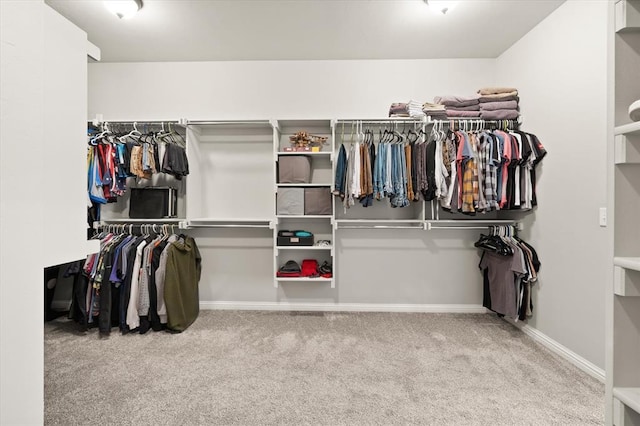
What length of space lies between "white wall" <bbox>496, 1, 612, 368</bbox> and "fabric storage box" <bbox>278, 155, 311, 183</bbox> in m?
2.17

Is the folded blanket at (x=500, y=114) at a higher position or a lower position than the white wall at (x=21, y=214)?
higher

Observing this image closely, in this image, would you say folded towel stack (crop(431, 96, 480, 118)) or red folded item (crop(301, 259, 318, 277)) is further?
red folded item (crop(301, 259, 318, 277))

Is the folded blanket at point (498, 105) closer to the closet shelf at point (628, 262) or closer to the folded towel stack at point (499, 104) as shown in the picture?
the folded towel stack at point (499, 104)

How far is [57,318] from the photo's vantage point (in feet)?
9.73

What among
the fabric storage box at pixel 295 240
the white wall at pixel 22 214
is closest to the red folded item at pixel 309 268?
the fabric storage box at pixel 295 240

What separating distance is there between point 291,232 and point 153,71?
2.45 metres

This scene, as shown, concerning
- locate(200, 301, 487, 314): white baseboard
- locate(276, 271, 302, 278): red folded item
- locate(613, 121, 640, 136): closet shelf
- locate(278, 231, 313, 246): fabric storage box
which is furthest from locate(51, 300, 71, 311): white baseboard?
locate(613, 121, 640, 136): closet shelf

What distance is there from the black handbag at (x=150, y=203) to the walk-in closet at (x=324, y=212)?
0.07ft

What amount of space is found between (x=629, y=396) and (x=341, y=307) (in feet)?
8.18

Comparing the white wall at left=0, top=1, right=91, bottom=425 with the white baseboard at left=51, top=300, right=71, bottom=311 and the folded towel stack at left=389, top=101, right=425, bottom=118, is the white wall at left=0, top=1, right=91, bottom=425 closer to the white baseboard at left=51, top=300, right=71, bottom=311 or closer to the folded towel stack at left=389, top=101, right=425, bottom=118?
the folded towel stack at left=389, top=101, right=425, bottom=118

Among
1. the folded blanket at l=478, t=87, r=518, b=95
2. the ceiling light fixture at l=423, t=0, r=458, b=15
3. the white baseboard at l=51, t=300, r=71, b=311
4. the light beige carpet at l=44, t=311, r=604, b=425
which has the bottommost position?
the light beige carpet at l=44, t=311, r=604, b=425

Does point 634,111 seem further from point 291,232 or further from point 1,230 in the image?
point 291,232

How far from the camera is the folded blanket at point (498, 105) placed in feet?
9.03

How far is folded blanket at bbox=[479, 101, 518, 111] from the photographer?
2752 millimetres
